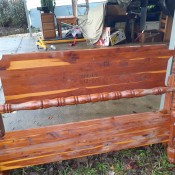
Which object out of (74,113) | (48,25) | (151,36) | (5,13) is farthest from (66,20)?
(5,13)

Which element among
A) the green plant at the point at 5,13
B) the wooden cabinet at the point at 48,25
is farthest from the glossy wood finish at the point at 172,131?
the green plant at the point at 5,13

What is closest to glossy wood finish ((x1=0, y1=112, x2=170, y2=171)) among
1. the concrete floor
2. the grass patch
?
the grass patch

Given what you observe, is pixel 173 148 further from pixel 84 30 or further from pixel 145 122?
pixel 84 30

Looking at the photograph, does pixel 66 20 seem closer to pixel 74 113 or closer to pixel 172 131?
pixel 74 113

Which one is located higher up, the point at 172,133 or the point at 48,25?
the point at 48,25

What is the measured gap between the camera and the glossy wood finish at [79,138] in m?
1.33

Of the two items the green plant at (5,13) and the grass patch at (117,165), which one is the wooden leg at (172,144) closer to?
the grass patch at (117,165)

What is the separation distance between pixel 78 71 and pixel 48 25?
4.66 meters

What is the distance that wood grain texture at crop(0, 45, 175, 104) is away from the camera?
1.33 m

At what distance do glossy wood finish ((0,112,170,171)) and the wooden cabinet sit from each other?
4715 mm

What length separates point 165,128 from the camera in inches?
60.6

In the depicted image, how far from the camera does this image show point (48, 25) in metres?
5.67

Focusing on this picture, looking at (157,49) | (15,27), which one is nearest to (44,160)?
(157,49)

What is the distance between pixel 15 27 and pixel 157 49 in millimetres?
8842
